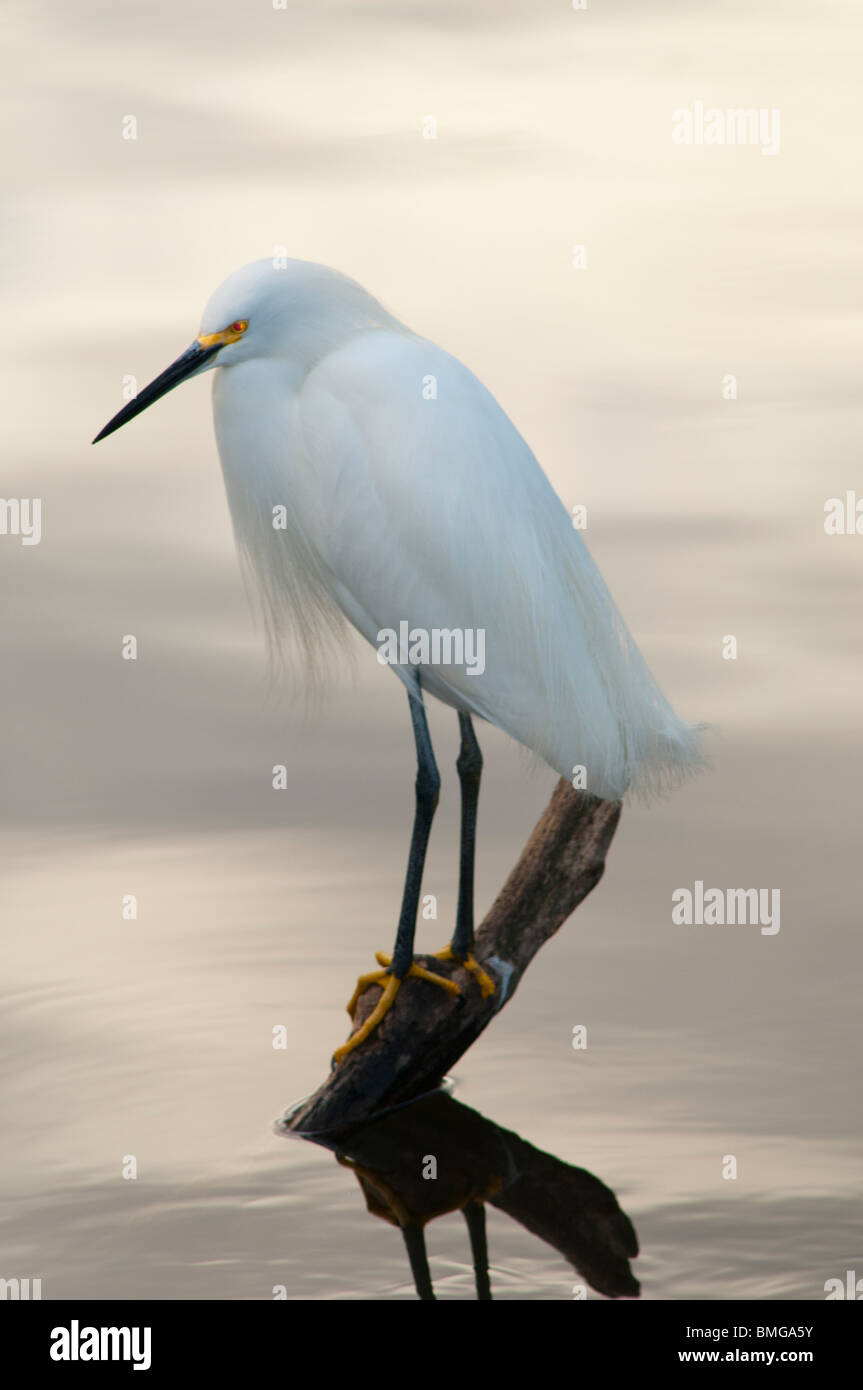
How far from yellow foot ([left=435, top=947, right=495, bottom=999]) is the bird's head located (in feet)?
5.00

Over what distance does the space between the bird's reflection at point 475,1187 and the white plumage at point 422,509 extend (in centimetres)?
90

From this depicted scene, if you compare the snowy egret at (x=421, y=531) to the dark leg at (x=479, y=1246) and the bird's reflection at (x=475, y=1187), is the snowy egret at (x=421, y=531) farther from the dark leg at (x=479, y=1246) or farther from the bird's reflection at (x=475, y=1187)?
the dark leg at (x=479, y=1246)

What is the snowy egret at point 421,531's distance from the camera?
13.6 feet

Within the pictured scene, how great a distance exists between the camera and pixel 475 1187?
413cm

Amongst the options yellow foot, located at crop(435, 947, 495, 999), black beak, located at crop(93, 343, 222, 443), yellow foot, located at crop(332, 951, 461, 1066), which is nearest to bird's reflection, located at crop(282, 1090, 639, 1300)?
yellow foot, located at crop(332, 951, 461, 1066)

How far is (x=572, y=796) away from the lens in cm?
444

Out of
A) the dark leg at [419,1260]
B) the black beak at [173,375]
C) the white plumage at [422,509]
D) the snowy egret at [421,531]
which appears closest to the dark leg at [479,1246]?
the dark leg at [419,1260]

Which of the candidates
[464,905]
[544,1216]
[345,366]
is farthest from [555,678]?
[544,1216]

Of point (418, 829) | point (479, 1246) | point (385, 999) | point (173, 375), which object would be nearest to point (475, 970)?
point (385, 999)

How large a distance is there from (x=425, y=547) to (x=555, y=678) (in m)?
0.45

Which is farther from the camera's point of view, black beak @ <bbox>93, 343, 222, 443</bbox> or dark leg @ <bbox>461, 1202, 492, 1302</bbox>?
black beak @ <bbox>93, 343, 222, 443</bbox>

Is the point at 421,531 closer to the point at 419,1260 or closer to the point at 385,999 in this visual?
the point at 385,999

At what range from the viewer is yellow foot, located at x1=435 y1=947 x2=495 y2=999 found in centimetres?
434

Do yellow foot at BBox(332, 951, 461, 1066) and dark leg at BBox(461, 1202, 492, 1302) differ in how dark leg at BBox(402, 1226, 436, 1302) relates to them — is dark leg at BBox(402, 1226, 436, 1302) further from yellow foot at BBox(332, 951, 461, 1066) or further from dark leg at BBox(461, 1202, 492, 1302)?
yellow foot at BBox(332, 951, 461, 1066)
